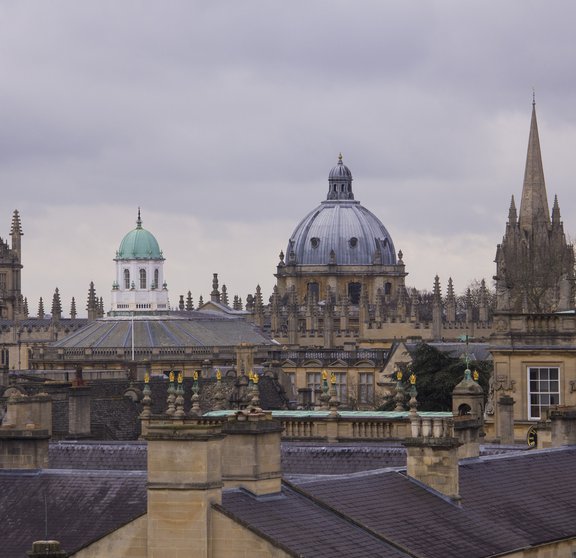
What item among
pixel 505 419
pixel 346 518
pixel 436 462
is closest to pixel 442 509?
pixel 436 462

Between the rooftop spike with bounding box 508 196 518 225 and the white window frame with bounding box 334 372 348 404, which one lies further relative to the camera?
the rooftop spike with bounding box 508 196 518 225

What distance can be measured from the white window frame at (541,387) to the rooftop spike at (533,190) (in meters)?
121

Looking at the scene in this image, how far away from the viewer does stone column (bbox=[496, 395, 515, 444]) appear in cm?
6046

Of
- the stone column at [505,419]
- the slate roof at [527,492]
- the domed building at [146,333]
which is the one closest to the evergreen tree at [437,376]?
the stone column at [505,419]

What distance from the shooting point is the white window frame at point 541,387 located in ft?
219

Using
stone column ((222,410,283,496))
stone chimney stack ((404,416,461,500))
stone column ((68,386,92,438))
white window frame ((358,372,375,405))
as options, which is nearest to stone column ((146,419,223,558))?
stone column ((222,410,283,496))

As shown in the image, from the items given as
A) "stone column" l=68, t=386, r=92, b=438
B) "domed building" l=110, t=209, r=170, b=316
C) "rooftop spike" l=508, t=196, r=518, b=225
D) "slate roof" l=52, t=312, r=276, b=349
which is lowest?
"stone column" l=68, t=386, r=92, b=438

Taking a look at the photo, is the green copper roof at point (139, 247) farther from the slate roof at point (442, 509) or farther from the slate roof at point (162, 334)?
the slate roof at point (442, 509)

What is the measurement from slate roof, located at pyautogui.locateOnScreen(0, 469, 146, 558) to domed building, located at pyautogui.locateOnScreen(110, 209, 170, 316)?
117 m

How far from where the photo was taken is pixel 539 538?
37.8 m

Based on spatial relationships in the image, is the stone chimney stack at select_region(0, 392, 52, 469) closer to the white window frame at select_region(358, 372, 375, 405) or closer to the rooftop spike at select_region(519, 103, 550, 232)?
the white window frame at select_region(358, 372, 375, 405)

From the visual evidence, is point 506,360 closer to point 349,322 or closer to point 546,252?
point 546,252

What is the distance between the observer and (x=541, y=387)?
221ft

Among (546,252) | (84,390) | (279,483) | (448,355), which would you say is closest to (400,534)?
(279,483)
